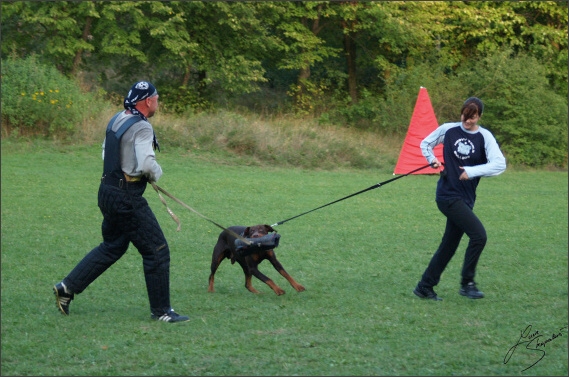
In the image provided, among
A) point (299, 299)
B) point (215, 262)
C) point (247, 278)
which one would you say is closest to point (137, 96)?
point (215, 262)

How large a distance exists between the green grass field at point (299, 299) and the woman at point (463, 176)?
415 millimetres

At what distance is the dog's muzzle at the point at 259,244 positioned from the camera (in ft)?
22.0

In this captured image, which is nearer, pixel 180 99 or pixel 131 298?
pixel 131 298

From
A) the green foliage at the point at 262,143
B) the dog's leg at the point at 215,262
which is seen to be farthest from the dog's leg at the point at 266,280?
the green foliage at the point at 262,143

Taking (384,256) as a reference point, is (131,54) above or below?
above

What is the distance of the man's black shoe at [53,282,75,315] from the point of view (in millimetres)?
6152

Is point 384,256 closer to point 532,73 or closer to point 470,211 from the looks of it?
point 470,211

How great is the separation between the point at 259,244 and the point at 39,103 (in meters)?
14.1

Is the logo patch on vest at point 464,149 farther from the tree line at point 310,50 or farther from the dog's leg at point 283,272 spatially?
the tree line at point 310,50

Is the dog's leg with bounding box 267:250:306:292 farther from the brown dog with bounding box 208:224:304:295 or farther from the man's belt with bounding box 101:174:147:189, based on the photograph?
the man's belt with bounding box 101:174:147:189

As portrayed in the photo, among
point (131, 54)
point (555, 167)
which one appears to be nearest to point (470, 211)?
point (555, 167)

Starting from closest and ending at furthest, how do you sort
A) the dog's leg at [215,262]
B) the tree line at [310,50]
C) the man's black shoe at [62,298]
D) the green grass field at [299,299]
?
the green grass field at [299,299]
the man's black shoe at [62,298]
the dog's leg at [215,262]
the tree line at [310,50]

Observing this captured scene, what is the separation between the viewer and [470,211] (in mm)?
6785

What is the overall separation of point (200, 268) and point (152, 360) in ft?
11.3
